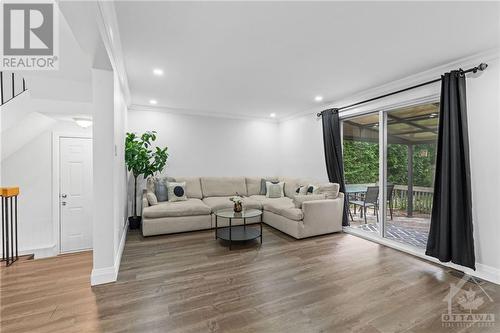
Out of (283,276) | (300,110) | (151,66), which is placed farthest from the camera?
(300,110)

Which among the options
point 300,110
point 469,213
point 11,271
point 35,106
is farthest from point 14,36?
point 469,213

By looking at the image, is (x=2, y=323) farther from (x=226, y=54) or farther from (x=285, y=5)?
(x=285, y=5)

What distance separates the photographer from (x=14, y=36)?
2.35 m

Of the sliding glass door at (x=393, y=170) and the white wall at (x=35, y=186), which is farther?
the white wall at (x=35, y=186)

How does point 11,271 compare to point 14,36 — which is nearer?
point 14,36

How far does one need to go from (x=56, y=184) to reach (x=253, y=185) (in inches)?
158

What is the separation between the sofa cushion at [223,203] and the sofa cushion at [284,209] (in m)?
0.21

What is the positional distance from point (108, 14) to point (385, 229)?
4.57 metres

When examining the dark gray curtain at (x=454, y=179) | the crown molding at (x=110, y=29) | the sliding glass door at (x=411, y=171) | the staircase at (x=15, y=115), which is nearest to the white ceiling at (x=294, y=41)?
the crown molding at (x=110, y=29)

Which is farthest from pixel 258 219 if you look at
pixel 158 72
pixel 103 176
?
pixel 158 72

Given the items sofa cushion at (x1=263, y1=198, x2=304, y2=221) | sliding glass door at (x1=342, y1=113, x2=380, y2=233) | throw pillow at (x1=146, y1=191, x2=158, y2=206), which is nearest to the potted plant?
throw pillow at (x1=146, y1=191, x2=158, y2=206)

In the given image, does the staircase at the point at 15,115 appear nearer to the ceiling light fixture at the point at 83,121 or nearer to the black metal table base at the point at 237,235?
the ceiling light fixture at the point at 83,121

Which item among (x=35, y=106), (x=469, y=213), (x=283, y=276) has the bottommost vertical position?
(x=283, y=276)

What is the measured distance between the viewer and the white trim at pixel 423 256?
8.48 ft
